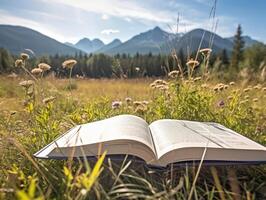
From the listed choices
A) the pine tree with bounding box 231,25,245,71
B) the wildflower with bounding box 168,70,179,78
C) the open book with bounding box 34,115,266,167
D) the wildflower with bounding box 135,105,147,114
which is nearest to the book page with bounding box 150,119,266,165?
the open book with bounding box 34,115,266,167

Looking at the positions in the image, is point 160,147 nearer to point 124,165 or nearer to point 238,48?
point 124,165

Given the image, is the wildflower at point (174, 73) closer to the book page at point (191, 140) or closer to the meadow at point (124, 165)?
the meadow at point (124, 165)

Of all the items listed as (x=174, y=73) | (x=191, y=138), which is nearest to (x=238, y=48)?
(x=174, y=73)

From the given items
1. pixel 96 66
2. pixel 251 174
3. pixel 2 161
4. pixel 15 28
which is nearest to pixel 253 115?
pixel 251 174

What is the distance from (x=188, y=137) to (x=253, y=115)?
1.16 m

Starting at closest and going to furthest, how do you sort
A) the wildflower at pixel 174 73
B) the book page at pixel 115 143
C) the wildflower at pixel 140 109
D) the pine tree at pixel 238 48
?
1. the book page at pixel 115 143
2. the wildflower at pixel 140 109
3. the wildflower at pixel 174 73
4. the pine tree at pixel 238 48

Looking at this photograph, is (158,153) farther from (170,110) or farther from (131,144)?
(170,110)

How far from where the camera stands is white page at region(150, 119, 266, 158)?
0.93 metres

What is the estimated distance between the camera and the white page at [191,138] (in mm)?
935

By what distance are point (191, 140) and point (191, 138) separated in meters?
0.03

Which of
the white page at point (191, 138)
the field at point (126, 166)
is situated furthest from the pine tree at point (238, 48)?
the white page at point (191, 138)

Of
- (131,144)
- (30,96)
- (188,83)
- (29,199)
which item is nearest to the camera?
(29,199)

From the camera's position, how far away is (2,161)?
1.20 meters

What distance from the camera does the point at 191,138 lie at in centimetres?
100
